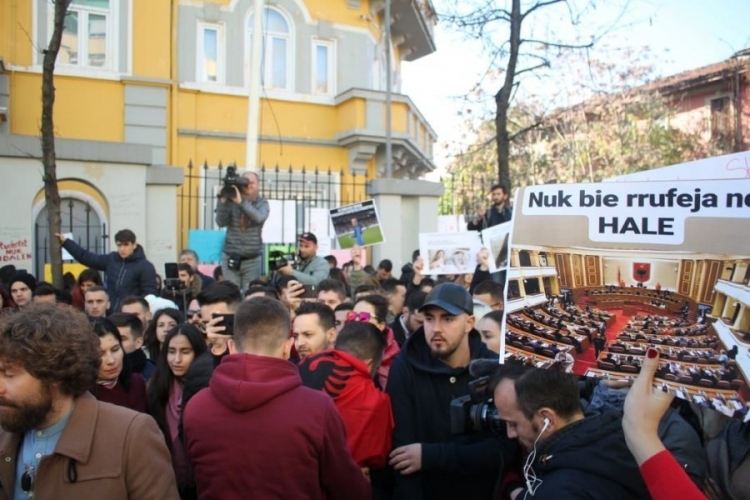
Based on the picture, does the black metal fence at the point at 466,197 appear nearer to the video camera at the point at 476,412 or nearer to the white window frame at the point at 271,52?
the white window frame at the point at 271,52

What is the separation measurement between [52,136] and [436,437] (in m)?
6.13

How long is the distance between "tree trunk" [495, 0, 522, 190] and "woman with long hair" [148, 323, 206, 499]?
7810mm

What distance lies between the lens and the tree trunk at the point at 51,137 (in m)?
7.60

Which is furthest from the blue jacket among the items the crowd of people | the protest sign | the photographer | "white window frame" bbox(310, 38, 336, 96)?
"white window frame" bbox(310, 38, 336, 96)

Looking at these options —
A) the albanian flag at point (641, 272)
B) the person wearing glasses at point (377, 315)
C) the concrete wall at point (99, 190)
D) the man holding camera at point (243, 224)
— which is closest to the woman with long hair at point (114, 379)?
the person wearing glasses at point (377, 315)

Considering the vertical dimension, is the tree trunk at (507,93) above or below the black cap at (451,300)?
above

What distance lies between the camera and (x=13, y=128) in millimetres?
14266

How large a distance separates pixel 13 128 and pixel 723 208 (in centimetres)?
1483

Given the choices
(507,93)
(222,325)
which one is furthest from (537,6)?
(222,325)

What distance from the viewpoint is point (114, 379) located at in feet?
13.8

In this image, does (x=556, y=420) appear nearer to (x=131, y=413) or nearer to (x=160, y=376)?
(x=131, y=413)

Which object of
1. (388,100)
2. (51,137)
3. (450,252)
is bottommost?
(450,252)

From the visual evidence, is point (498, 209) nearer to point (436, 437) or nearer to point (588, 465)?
point (436, 437)

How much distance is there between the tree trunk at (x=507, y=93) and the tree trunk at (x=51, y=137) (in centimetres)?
660
